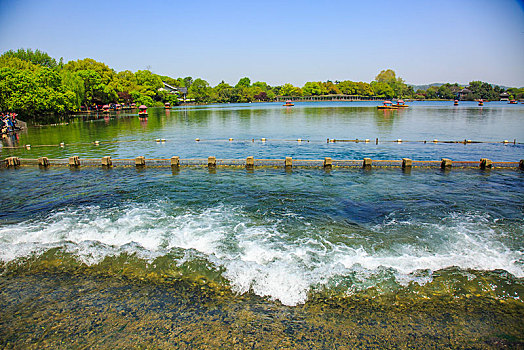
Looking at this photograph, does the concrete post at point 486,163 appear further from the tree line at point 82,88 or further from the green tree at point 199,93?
the green tree at point 199,93

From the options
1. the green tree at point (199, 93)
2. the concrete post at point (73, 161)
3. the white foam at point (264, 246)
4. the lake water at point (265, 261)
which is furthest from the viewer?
the green tree at point (199, 93)

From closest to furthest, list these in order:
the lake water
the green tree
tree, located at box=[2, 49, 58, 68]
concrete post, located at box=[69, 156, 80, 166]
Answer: the lake water → concrete post, located at box=[69, 156, 80, 166] → tree, located at box=[2, 49, 58, 68] → the green tree

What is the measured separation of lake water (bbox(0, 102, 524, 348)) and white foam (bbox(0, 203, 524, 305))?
0.19 ft

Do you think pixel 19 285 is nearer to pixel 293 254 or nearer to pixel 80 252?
pixel 80 252

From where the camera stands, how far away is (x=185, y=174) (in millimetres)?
19281

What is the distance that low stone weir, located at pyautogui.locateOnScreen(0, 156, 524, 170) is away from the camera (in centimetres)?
1959

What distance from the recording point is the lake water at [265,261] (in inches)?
241

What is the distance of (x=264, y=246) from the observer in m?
9.75

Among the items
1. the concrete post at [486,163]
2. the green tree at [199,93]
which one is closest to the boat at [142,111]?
the concrete post at [486,163]

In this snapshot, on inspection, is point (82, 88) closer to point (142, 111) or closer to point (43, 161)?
point (142, 111)

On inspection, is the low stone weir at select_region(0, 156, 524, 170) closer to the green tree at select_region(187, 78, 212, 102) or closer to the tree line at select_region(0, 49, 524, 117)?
the tree line at select_region(0, 49, 524, 117)

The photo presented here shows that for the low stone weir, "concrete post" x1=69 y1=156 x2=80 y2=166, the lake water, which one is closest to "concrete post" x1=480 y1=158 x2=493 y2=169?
the low stone weir

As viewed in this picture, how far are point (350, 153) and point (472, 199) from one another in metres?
12.8

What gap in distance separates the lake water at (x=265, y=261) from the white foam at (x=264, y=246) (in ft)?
0.19
